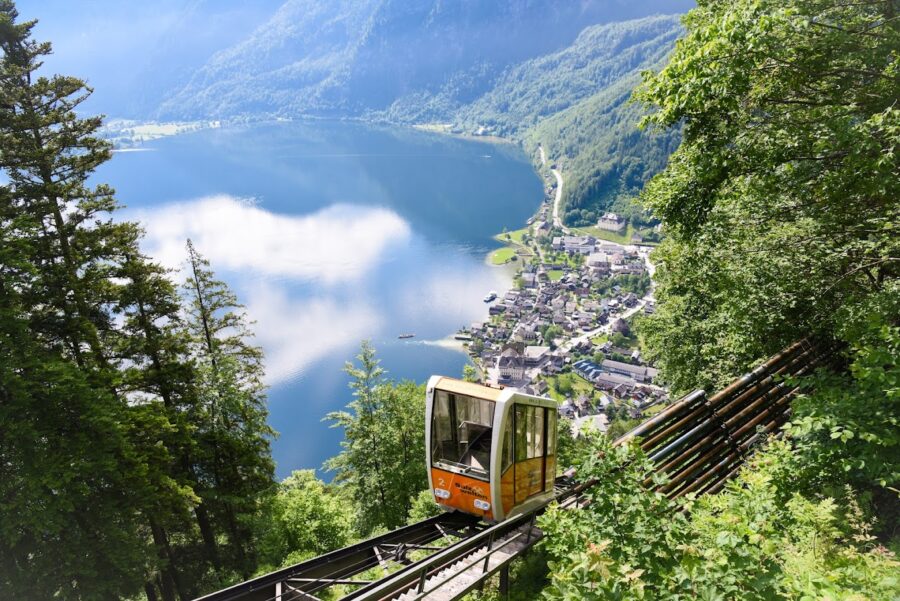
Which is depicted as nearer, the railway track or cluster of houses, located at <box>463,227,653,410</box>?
the railway track

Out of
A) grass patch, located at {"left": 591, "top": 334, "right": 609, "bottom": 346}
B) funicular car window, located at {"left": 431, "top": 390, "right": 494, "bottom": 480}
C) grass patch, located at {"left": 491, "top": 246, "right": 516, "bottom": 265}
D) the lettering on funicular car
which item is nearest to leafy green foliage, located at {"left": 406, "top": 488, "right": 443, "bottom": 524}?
the lettering on funicular car

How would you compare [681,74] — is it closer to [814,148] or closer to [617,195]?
A: [814,148]

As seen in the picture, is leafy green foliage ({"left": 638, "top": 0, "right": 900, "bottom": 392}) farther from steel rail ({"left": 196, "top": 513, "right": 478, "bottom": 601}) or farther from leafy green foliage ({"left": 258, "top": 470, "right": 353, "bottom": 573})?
leafy green foliage ({"left": 258, "top": 470, "right": 353, "bottom": 573})

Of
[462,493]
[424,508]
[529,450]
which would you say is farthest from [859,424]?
[424,508]

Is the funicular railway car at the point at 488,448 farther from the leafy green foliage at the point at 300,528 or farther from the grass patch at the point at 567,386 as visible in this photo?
the grass patch at the point at 567,386

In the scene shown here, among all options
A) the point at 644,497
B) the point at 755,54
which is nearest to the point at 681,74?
the point at 755,54
